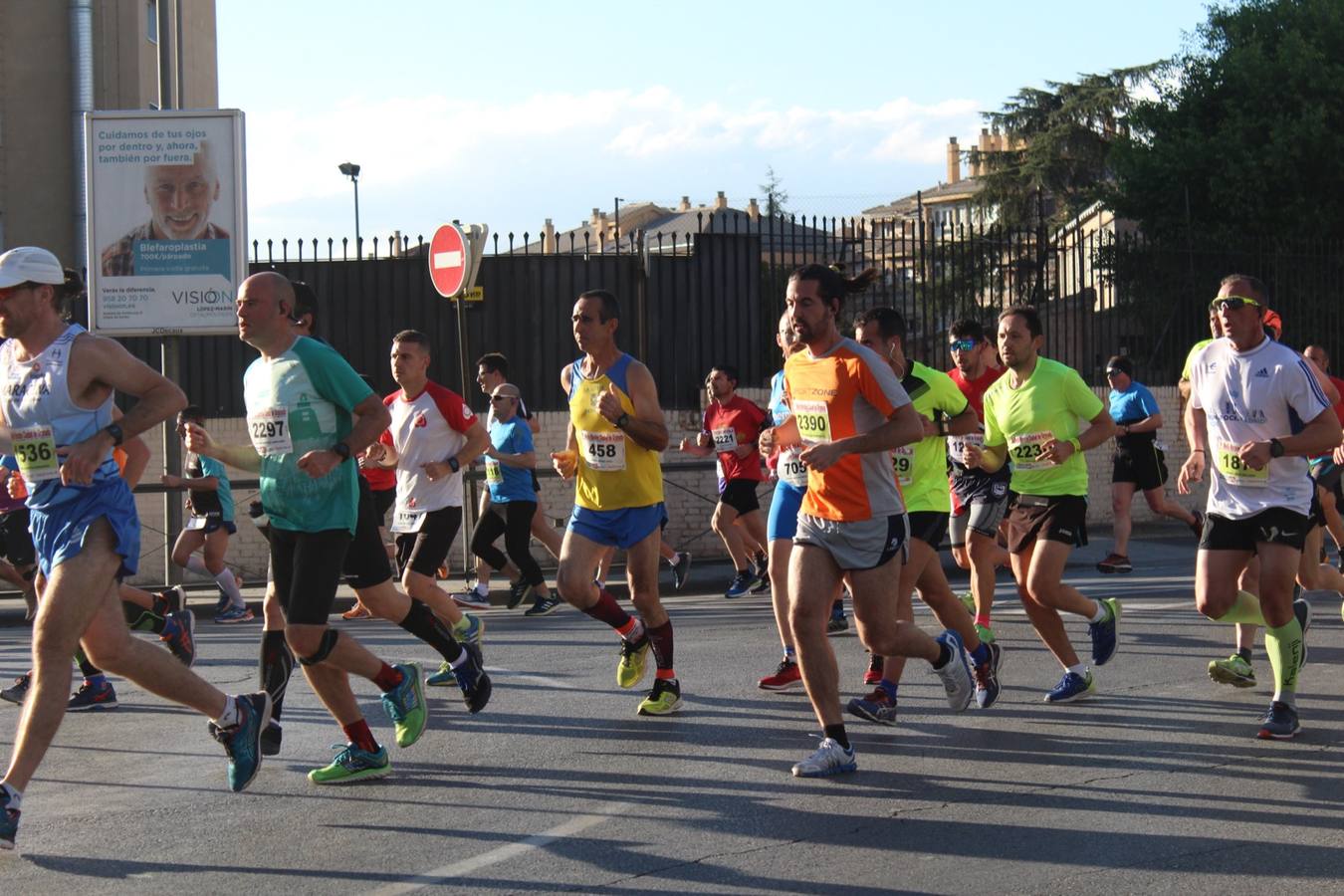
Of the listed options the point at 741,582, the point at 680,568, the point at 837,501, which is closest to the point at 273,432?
the point at 837,501

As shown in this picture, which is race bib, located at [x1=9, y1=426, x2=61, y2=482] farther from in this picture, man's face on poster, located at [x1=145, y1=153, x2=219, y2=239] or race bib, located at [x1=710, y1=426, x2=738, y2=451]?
man's face on poster, located at [x1=145, y1=153, x2=219, y2=239]

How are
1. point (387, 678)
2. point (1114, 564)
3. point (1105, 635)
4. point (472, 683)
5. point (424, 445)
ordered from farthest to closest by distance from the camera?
point (1114, 564) → point (424, 445) → point (1105, 635) → point (472, 683) → point (387, 678)

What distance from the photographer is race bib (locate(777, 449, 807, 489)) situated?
7699 millimetres

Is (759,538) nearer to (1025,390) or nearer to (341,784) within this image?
(1025,390)

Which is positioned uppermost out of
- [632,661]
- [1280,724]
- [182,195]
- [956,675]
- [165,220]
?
[182,195]

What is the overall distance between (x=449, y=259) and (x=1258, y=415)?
8.97 m

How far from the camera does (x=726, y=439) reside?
13734mm

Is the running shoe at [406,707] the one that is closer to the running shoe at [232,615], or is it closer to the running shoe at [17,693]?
the running shoe at [17,693]

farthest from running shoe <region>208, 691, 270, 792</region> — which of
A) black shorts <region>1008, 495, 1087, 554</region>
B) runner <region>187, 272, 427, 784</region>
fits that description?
black shorts <region>1008, 495, 1087, 554</region>

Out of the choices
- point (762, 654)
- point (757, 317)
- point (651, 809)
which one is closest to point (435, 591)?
point (762, 654)

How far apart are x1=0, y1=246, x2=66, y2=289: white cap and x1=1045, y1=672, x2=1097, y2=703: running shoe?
490cm

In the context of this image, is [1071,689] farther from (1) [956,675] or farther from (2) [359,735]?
(2) [359,735]

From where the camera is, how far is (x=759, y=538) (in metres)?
13.9

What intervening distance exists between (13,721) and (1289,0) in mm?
25384
